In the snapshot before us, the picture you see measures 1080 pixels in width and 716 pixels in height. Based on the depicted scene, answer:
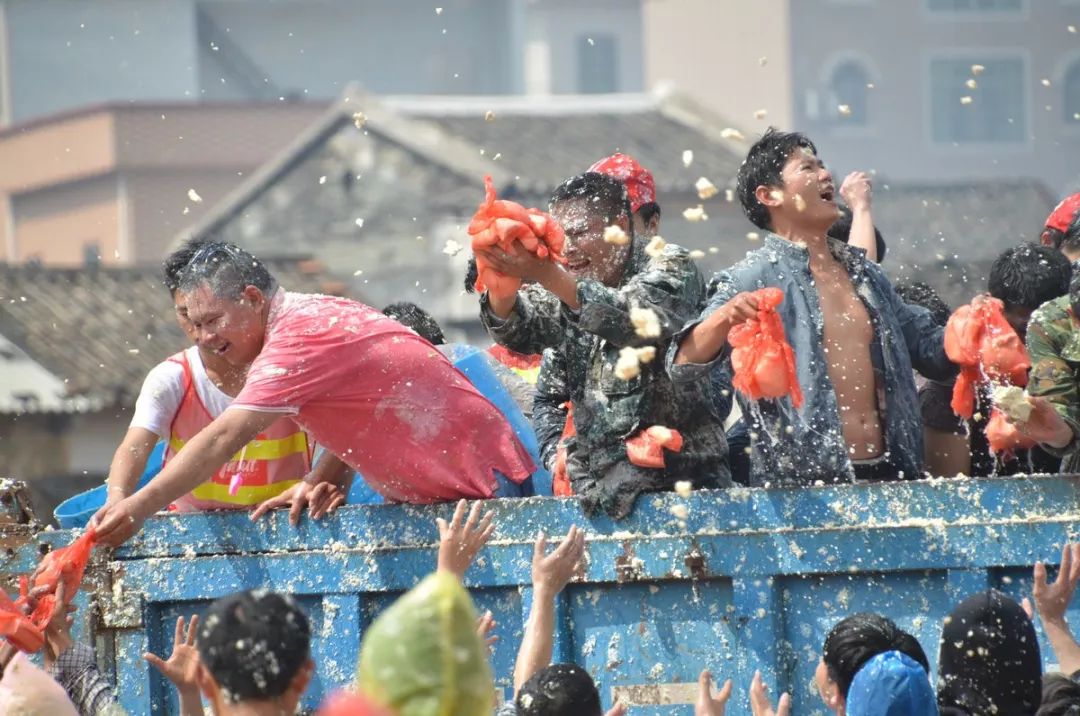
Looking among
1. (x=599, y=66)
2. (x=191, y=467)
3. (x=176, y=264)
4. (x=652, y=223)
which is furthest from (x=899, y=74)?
(x=191, y=467)

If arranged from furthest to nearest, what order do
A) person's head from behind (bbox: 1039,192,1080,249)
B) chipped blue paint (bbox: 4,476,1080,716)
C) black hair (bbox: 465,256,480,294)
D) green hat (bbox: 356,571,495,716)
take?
person's head from behind (bbox: 1039,192,1080,249) → black hair (bbox: 465,256,480,294) → chipped blue paint (bbox: 4,476,1080,716) → green hat (bbox: 356,571,495,716)

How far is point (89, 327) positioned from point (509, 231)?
19412mm

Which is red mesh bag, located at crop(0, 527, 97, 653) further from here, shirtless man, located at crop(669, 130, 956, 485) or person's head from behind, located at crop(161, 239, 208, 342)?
shirtless man, located at crop(669, 130, 956, 485)

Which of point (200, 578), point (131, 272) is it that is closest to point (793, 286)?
point (200, 578)

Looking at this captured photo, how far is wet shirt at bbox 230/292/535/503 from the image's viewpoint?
6.09 meters

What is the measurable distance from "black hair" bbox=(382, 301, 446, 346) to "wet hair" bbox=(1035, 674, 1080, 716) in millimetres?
Answer: 3291

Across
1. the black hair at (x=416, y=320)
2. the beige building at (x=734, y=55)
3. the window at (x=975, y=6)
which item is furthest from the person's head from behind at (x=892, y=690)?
the window at (x=975, y=6)

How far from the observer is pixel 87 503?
6828 millimetres

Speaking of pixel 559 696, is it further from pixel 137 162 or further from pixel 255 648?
pixel 137 162

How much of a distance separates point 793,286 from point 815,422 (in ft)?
1.48

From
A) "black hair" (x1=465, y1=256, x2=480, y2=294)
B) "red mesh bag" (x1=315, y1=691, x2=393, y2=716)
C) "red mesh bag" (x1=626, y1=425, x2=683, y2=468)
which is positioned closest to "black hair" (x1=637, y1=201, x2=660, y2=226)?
"black hair" (x1=465, y1=256, x2=480, y2=294)

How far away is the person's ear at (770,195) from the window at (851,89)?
43618 millimetres

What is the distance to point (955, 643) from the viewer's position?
4.72 m

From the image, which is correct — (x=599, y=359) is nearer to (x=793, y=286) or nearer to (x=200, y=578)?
(x=793, y=286)
